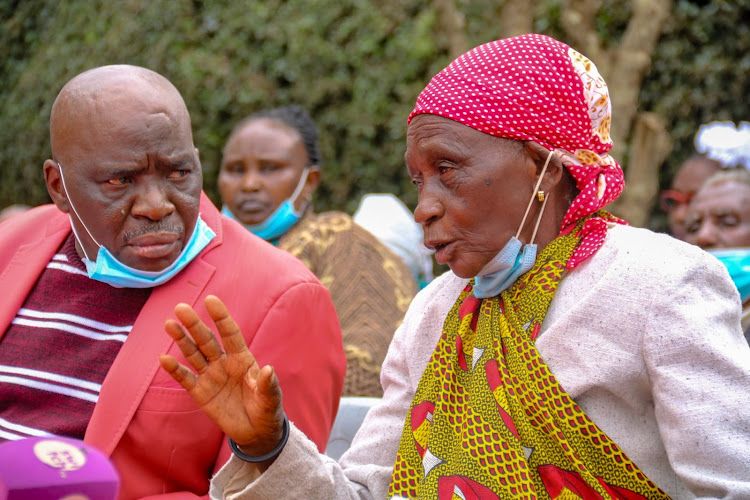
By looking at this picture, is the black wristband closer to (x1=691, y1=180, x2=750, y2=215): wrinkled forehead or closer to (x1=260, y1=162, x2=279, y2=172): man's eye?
(x1=260, y1=162, x2=279, y2=172): man's eye

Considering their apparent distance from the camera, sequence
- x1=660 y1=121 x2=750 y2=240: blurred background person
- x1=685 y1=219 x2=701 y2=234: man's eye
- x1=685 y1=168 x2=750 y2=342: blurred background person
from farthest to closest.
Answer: x1=660 y1=121 x2=750 y2=240: blurred background person, x1=685 y1=219 x2=701 y2=234: man's eye, x1=685 y1=168 x2=750 y2=342: blurred background person

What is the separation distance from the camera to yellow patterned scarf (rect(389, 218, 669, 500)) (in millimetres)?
2164

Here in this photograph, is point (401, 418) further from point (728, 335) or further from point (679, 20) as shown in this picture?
point (679, 20)

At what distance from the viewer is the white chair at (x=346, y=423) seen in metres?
3.38

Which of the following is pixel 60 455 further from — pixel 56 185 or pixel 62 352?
pixel 56 185

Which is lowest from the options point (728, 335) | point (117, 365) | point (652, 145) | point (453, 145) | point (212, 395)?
point (652, 145)

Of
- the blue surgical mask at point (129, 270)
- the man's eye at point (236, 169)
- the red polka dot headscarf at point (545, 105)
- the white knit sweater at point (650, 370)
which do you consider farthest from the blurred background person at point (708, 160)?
the blue surgical mask at point (129, 270)

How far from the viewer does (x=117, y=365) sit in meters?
2.64

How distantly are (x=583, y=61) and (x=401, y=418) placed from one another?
1.16 m

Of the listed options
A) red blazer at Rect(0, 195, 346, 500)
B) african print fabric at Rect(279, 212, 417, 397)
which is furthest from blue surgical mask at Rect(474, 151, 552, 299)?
african print fabric at Rect(279, 212, 417, 397)

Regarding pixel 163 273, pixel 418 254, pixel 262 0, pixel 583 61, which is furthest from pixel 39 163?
pixel 583 61

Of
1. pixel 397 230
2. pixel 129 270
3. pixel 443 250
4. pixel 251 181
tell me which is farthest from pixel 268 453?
pixel 397 230

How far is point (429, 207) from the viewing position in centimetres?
239

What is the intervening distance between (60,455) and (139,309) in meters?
1.20
